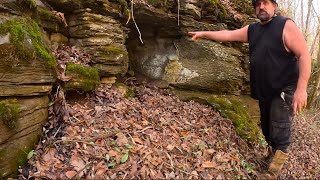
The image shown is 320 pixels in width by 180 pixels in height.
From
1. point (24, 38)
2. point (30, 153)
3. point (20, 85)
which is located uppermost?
point (24, 38)

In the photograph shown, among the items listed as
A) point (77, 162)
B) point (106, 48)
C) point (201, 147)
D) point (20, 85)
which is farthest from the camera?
point (106, 48)

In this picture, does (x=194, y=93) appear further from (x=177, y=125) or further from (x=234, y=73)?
(x=177, y=125)

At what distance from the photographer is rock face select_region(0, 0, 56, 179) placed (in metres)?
3.33

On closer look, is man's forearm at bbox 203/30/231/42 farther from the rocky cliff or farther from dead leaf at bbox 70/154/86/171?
dead leaf at bbox 70/154/86/171

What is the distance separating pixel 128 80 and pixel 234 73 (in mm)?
2589

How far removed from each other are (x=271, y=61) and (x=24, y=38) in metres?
3.48

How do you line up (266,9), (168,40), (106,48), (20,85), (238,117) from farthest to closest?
(168,40) < (238,117) < (106,48) < (266,9) < (20,85)

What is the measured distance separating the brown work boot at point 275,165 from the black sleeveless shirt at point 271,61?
2.93ft

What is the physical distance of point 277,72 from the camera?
13.9 ft

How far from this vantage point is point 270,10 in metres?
4.39

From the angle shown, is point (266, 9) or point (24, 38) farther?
point (266, 9)

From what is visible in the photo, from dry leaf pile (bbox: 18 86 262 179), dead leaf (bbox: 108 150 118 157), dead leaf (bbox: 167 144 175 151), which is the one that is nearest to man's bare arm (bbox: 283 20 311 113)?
dry leaf pile (bbox: 18 86 262 179)

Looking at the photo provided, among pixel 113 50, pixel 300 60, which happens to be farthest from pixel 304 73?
pixel 113 50

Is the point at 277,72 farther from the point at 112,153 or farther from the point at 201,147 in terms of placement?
the point at 112,153
